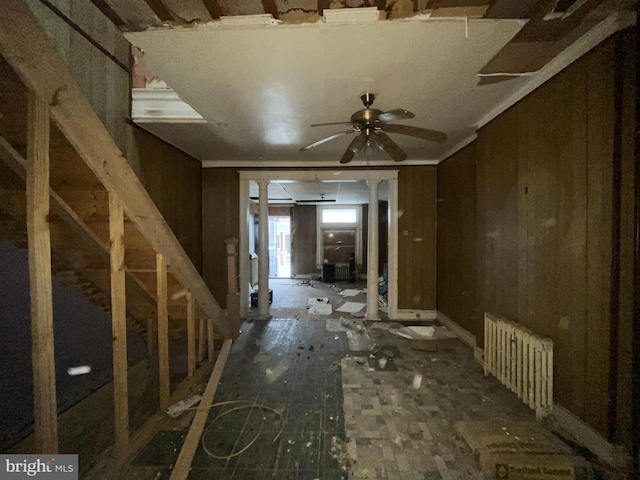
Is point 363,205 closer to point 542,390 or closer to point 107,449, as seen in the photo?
point 542,390

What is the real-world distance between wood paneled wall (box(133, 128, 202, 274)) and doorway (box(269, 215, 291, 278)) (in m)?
5.07

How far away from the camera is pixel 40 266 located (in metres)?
1.15

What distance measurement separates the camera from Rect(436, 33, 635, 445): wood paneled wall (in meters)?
1.55

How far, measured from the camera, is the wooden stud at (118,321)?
1.60 metres

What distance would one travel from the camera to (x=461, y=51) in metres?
1.71

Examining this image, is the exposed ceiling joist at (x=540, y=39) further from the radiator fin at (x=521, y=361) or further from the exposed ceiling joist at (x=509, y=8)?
the radiator fin at (x=521, y=361)

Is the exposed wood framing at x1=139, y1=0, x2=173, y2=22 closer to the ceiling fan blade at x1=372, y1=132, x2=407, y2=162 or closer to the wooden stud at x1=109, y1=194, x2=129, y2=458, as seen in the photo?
the wooden stud at x1=109, y1=194, x2=129, y2=458

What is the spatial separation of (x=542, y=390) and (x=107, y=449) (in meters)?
3.20

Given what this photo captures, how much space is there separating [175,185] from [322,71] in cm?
271

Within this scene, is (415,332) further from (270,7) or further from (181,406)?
(270,7)

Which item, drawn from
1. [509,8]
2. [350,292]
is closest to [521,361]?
[509,8]

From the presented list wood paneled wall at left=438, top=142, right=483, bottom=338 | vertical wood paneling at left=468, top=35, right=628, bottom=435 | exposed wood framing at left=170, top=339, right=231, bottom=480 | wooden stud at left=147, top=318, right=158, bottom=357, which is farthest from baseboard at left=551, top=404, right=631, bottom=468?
wooden stud at left=147, top=318, right=158, bottom=357

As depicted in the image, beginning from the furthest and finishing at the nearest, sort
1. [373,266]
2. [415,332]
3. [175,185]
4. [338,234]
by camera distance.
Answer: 1. [338,234]
2. [373,266]
3. [415,332]
4. [175,185]

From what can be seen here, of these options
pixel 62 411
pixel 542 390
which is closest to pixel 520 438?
pixel 542 390
